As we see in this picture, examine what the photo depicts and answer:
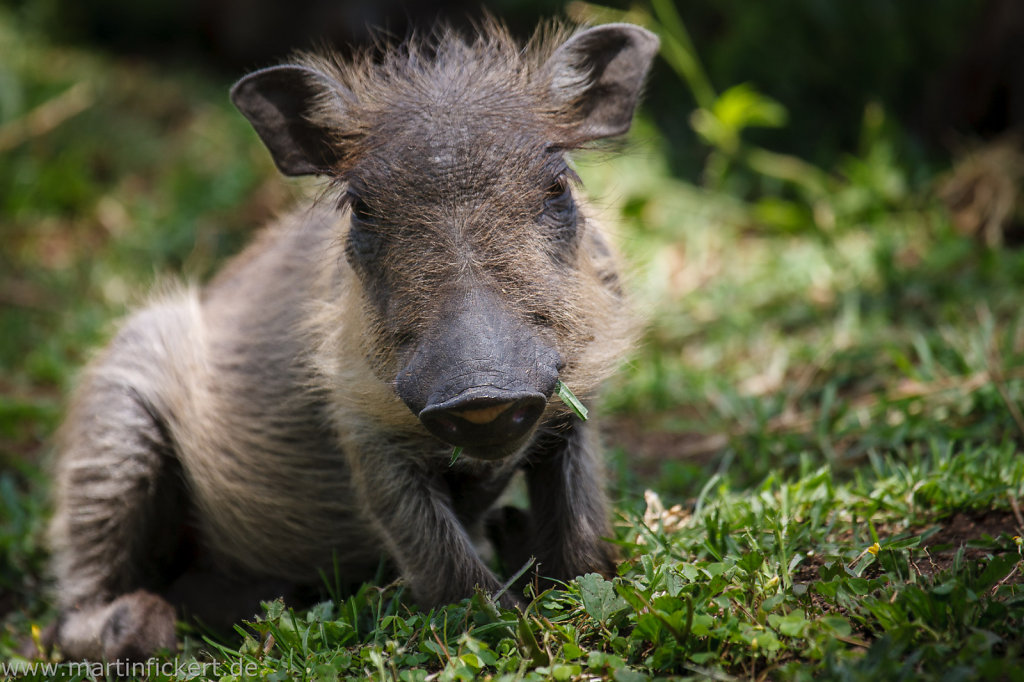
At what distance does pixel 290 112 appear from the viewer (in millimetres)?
3316

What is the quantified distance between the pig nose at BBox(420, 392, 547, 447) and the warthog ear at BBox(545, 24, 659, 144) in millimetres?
1230

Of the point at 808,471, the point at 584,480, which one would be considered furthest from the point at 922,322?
the point at 584,480

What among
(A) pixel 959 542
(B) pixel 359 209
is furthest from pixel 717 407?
(B) pixel 359 209

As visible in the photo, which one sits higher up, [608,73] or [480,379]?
[608,73]

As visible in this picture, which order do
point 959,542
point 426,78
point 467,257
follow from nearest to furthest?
point 467,257
point 959,542
point 426,78

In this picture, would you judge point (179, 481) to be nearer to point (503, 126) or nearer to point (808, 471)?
point (503, 126)

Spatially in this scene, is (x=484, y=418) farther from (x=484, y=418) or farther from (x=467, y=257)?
(x=467, y=257)

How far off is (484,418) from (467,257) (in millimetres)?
533

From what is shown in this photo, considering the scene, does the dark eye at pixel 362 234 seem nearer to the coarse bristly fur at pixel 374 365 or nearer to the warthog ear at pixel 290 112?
the coarse bristly fur at pixel 374 365

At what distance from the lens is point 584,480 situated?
322 centimetres

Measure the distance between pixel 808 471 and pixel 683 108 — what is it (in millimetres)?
4921

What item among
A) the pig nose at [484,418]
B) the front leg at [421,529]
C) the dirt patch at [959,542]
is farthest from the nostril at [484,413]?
the dirt patch at [959,542]

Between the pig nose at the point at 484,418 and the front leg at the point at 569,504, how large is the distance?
0.64 meters

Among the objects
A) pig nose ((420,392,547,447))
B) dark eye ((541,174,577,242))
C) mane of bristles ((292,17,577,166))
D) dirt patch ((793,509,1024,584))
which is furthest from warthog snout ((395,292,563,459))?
dirt patch ((793,509,1024,584))
